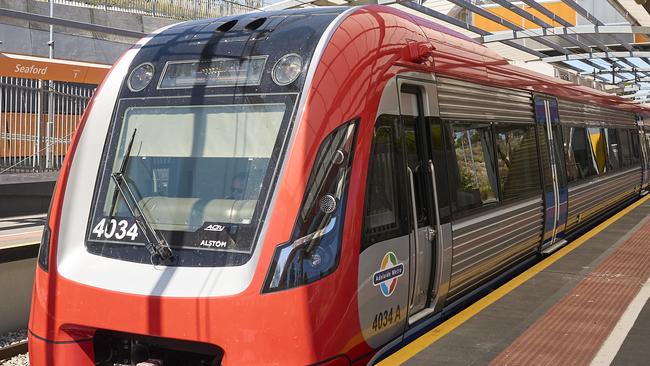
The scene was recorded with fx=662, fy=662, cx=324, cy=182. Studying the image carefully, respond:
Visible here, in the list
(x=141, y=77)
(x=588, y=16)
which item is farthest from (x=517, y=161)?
(x=588, y=16)

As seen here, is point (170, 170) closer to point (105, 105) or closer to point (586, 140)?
point (105, 105)

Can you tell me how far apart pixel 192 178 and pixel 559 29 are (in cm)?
1515

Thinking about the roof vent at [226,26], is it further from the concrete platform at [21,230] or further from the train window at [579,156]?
the train window at [579,156]

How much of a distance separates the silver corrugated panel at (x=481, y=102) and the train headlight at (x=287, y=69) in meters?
1.66

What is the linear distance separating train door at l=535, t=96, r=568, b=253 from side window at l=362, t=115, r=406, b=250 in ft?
14.4

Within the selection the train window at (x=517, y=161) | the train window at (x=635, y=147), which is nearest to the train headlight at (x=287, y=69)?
the train window at (x=517, y=161)

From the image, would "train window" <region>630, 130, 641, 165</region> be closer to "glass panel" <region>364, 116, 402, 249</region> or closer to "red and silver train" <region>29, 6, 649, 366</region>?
"red and silver train" <region>29, 6, 649, 366</region>

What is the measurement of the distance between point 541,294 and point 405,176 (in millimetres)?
1889

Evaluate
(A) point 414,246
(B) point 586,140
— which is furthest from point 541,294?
(B) point 586,140

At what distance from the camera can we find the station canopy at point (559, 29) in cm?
1427

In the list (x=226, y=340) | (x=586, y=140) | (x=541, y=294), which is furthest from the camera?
(x=586, y=140)

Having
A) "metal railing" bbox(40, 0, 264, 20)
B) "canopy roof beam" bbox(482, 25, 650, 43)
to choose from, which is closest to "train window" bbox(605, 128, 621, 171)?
"canopy roof beam" bbox(482, 25, 650, 43)

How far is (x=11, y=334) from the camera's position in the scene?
7.67 metres

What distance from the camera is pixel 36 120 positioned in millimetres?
14453
